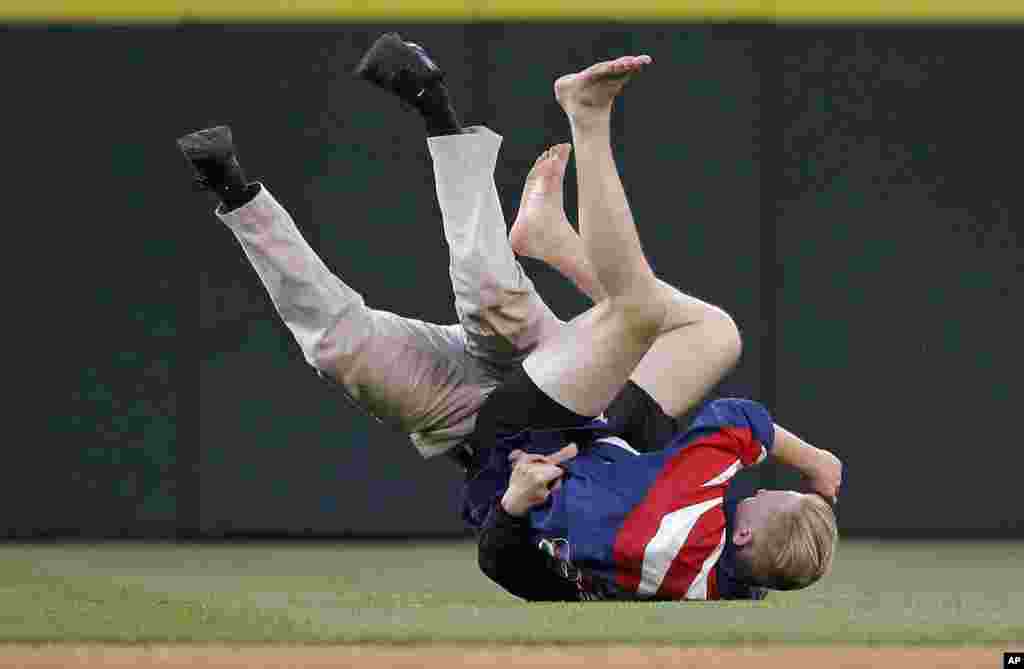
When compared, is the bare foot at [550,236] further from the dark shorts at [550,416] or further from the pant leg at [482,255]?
the dark shorts at [550,416]

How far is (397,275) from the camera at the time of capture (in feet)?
23.5

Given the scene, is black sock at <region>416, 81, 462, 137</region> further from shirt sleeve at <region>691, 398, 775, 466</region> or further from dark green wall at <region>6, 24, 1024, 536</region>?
dark green wall at <region>6, 24, 1024, 536</region>

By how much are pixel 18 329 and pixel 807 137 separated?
3.05 meters

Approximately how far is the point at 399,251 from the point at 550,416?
10.6ft

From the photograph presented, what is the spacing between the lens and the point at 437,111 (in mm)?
4242

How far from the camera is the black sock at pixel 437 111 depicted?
4.23m

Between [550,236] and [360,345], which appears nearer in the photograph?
[360,345]

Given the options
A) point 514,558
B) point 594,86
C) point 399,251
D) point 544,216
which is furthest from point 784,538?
point 399,251

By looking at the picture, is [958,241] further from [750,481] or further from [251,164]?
[251,164]

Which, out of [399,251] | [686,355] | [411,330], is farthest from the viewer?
[399,251]

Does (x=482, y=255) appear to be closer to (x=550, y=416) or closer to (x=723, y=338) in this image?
(x=550, y=416)

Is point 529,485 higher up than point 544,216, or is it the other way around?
point 544,216

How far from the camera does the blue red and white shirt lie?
3.78 m

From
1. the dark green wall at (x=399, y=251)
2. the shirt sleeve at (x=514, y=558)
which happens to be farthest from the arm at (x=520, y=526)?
the dark green wall at (x=399, y=251)
